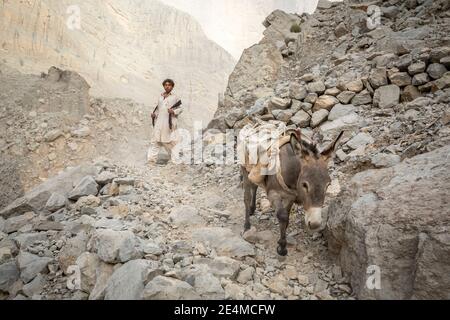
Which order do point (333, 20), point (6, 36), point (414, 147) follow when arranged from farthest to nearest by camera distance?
1. point (6, 36)
2. point (333, 20)
3. point (414, 147)

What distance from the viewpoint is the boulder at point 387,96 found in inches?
286

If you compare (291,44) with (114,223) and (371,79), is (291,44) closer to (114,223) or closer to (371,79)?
(371,79)

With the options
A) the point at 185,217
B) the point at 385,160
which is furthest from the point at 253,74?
the point at 185,217

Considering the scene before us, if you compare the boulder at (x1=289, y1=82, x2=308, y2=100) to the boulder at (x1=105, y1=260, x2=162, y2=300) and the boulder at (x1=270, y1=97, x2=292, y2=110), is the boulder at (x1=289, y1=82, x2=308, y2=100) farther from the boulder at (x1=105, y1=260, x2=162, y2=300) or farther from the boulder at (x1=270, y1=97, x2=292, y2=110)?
the boulder at (x1=105, y1=260, x2=162, y2=300)

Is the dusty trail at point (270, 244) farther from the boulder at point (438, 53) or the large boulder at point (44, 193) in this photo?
the boulder at point (438, 53)

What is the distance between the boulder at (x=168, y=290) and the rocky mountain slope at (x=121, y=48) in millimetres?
15329

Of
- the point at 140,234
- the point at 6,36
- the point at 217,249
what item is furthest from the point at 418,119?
the point at 6,36

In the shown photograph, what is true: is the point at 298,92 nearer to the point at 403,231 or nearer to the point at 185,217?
the point at 185,217

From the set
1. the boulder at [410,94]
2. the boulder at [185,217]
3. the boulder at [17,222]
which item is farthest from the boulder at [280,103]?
the boulder at [17,222]

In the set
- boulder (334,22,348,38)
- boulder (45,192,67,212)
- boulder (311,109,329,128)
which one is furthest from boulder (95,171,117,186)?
boulder (334,22,348,38)

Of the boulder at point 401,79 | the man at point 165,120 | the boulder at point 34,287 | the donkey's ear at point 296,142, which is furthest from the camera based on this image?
the man at point 165,120

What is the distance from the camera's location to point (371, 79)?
7.83 metres

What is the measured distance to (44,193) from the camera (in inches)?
246
